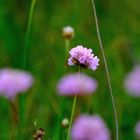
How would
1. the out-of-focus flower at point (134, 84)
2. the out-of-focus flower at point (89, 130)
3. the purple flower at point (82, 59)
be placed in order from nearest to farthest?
the purple flower at point (82, 59) < the out-of-focus flower at point (89, 130) < the out-of-focus flower at point (134, 84)

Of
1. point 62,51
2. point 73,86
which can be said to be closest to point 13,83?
point 73,86

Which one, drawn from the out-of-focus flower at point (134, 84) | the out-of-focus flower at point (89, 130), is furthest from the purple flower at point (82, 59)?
the out-of-focus flower at point (134, 84)

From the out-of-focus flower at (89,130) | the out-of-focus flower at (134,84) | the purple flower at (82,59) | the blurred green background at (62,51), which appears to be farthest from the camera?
the blurred green background at (62,51)

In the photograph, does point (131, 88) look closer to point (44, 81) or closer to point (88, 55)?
point (88, 55)

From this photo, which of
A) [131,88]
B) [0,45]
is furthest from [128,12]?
[131,88]

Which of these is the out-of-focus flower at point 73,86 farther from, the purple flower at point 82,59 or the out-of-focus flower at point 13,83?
the purple flower at point 82,59

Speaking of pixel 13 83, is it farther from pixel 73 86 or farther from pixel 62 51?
pixel 62 51
